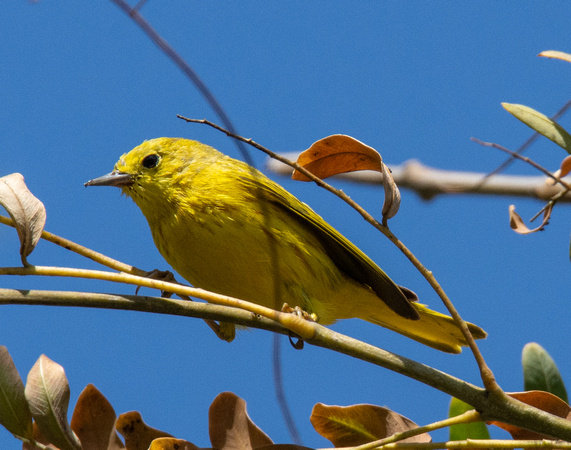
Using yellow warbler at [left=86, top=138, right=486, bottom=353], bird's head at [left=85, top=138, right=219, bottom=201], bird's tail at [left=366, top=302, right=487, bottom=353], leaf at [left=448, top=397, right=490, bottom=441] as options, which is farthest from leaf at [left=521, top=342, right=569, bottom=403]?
bird's head at [left=85, top=138, right=219, bottom=201]

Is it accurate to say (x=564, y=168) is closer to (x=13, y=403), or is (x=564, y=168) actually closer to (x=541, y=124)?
(x=541, y=124)

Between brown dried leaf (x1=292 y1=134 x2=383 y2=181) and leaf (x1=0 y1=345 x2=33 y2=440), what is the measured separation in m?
0.85

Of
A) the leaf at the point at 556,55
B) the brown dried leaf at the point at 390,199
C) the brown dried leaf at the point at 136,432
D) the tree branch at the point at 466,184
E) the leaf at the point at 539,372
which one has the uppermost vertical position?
the leaf at the point at 556,55

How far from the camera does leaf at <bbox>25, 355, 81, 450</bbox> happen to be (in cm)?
149

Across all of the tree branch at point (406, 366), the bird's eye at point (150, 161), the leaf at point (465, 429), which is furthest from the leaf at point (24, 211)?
the bird's eye at point (150, 161)

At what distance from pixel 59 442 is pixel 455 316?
3.03 ft

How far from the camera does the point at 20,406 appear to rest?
153cm

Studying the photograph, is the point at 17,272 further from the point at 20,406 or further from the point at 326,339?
the point at 326,339

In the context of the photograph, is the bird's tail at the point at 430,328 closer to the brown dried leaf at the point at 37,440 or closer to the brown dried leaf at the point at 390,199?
the brown dried leaf at the point at 390,199

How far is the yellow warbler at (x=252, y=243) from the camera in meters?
2.82

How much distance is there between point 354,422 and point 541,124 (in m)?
0.85

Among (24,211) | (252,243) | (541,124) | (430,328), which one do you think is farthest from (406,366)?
(430,328)

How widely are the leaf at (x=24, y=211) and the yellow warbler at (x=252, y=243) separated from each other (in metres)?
1.30

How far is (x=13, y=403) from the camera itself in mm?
1522
